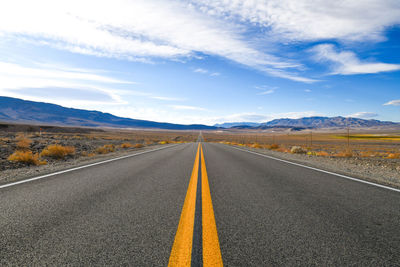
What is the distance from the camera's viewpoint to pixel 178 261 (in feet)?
6.89

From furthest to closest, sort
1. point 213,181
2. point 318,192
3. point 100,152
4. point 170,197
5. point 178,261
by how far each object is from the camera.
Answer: point 100,152
point 213,181
point 318,192
point 170,197
point 178,261

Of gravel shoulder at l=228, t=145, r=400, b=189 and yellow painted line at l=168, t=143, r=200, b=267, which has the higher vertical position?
gravel shoulder at l=228, t=145, r=400, b=189

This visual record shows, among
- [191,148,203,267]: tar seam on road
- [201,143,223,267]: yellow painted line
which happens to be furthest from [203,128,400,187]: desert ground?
[191,148,203,267]: tar seam on road

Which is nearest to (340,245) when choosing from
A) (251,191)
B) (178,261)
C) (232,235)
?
(232,235)

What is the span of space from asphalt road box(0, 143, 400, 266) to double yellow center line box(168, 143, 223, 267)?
7 cm

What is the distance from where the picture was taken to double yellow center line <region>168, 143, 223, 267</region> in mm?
2123

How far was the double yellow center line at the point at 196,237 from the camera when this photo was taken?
6.97 feet

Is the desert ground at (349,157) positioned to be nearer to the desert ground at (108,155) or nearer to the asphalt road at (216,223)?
the desert ground at (108,155)

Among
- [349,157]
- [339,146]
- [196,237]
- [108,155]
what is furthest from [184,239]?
[339,146]

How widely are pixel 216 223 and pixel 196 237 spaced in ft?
1.71

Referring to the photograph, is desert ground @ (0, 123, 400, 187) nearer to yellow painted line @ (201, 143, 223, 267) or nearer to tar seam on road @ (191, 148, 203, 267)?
yellow painted line @ (201, 143, 223, 267)

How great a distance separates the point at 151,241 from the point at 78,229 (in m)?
1.03

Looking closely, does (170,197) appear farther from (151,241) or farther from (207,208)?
(151,241)

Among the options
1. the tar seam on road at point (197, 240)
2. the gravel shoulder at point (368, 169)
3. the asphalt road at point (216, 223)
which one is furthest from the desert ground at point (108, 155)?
the tar seam on road at point (197, 240)
